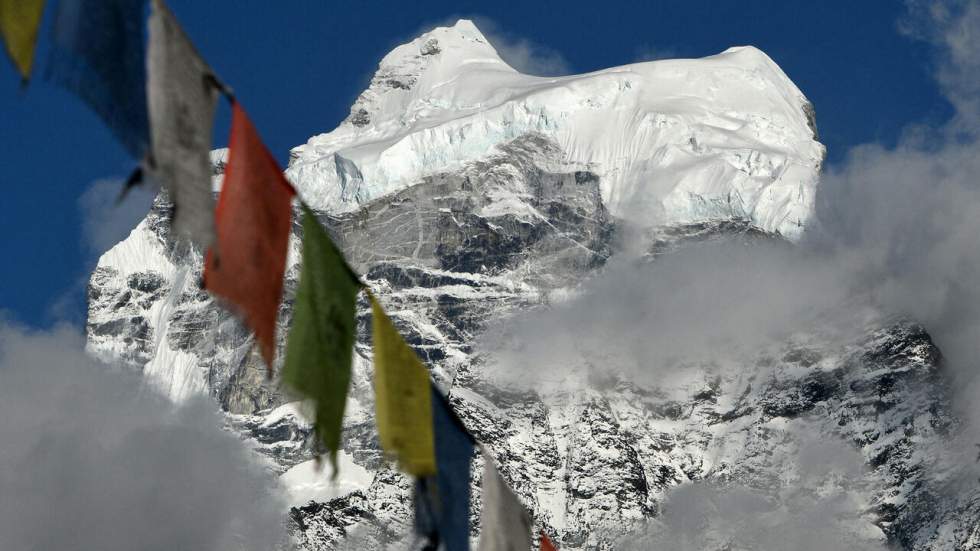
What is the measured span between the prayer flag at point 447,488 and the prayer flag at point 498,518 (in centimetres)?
28

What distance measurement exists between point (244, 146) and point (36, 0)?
1840mm

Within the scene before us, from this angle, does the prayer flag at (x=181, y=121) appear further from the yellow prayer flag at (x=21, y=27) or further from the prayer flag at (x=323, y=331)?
the prayer flag at (x=323, y=331)

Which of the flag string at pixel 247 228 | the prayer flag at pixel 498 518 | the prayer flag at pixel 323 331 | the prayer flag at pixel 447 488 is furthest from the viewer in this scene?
the prayer flag at pixel 498 518

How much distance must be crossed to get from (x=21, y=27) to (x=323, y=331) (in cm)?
343

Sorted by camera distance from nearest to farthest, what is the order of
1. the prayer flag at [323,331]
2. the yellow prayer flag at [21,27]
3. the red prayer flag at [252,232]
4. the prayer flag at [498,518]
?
the yellow prayer flag at [21,27], the red prayer flag at [252,232], the prayer flag at [323,331], the prayer flag at [498,518]

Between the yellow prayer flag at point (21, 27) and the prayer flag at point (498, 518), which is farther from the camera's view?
the prayer flag at point (498, 518)

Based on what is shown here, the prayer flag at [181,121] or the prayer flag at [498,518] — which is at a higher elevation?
the prayer flag at [181,121]

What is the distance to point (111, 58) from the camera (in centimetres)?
1188

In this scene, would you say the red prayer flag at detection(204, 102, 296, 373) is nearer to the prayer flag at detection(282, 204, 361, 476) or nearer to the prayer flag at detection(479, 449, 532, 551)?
the prayer flag at detection(282, 204, 361, 476)

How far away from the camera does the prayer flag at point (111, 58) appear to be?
37.5ft

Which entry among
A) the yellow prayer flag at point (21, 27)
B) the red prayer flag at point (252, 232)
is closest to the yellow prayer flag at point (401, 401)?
the red prayer flag at point (252, 232)

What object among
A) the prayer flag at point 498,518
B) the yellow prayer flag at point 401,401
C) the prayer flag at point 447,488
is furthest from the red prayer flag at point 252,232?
the prayer flag at point 498,518

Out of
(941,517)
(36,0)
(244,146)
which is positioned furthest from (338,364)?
(941,517)

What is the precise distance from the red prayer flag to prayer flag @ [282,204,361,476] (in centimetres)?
42
